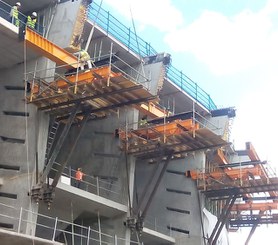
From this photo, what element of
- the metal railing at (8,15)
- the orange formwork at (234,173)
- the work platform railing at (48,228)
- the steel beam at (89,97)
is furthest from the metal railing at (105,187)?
the metal railing at (8,15)

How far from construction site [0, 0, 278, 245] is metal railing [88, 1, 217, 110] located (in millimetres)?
74

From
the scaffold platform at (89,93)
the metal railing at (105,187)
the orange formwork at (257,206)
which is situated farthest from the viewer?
the orange formwork at (257,206)

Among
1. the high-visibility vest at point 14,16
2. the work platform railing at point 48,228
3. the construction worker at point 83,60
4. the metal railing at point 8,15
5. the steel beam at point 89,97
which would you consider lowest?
the work platform railing at point 48,228

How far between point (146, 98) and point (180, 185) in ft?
37.1

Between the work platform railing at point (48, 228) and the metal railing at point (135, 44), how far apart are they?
927cm

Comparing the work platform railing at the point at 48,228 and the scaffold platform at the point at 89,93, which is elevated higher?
the scaffold platform at the point at 89,93

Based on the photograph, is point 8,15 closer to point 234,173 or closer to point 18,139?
point 18,139

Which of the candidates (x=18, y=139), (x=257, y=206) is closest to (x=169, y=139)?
(x=18, y=139)

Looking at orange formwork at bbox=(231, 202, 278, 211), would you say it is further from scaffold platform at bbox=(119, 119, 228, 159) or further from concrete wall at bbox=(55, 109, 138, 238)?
concrete wall at bbox=(55, 109, 138, 238)

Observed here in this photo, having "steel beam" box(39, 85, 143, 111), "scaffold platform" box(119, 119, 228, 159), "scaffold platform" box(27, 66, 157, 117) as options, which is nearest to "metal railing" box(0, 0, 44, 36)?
"scaffold platform" box(27, 66, 157, 117)

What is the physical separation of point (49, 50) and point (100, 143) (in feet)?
22.6

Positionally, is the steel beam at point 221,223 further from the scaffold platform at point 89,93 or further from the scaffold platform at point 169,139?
the scaffold platform at point 89,93

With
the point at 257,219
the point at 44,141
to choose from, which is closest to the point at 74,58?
the point at 44,141

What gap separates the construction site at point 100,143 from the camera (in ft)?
62.1
